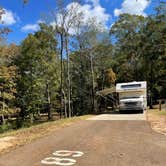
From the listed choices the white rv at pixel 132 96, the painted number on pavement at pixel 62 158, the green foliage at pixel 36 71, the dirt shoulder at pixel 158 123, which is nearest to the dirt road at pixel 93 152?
the painted number on pavement at pixel 62 158

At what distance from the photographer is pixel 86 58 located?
40906 millimetres

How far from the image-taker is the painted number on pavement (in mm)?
6906

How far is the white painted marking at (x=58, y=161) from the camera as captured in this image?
688cm

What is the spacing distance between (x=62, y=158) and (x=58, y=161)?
31 centimetres

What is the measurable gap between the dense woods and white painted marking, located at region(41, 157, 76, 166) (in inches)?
762

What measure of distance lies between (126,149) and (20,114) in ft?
109

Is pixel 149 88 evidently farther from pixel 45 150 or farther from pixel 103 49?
pixel 45 150

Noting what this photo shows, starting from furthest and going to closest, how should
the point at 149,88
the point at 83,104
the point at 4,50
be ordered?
1. the point at 83,104
2. the point at 149,88
3. the point at 4,50

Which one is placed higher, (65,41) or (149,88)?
(65,41)

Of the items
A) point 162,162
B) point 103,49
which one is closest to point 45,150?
point 162,162

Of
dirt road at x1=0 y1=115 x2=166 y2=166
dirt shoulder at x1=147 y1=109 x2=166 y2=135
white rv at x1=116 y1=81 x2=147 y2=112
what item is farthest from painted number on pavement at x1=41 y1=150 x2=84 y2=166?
white rv at x1=116 y1=81 x2=147 y2=112

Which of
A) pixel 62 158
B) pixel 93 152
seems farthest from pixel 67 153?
Result: pixel 93 152

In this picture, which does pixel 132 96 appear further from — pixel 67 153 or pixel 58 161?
pixel 58 161

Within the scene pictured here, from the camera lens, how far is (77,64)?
43625mm
